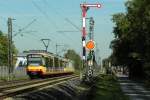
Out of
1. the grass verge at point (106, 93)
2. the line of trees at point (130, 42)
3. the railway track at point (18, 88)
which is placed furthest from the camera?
the line of trees at point (130, 42)

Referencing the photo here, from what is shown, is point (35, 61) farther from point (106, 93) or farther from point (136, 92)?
point (106, 93)

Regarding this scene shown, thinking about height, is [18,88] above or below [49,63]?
below

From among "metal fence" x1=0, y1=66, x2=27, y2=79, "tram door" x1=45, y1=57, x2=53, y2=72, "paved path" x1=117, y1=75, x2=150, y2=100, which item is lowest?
"paved path" x1=117, y1=75, x2=150, y2=100

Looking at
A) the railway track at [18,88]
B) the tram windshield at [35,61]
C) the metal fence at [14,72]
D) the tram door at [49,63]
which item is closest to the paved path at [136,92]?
the railway track at [18,88]

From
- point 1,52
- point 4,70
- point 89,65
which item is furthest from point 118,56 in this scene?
point 1,52

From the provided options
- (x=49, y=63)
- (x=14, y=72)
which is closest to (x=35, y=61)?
(x=49, y=63)

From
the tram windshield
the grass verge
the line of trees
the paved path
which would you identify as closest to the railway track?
the grass verge

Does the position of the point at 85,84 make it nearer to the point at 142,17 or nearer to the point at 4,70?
the point at 142,17

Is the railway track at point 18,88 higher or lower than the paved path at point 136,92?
higher

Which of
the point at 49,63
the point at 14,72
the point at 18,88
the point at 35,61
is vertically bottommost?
the point at 18,88

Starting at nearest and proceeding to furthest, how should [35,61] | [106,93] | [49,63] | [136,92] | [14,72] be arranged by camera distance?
[106,93]
[136,92]
[35,61]
[49,63]
[14,72]

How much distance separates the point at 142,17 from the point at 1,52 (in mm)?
115917

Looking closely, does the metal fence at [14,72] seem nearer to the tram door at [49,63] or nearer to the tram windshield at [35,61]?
the tram door at [49,63]

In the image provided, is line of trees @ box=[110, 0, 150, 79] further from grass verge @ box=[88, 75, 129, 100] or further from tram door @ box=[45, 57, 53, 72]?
grass verge @ box=[88, 75, 129, 100]
